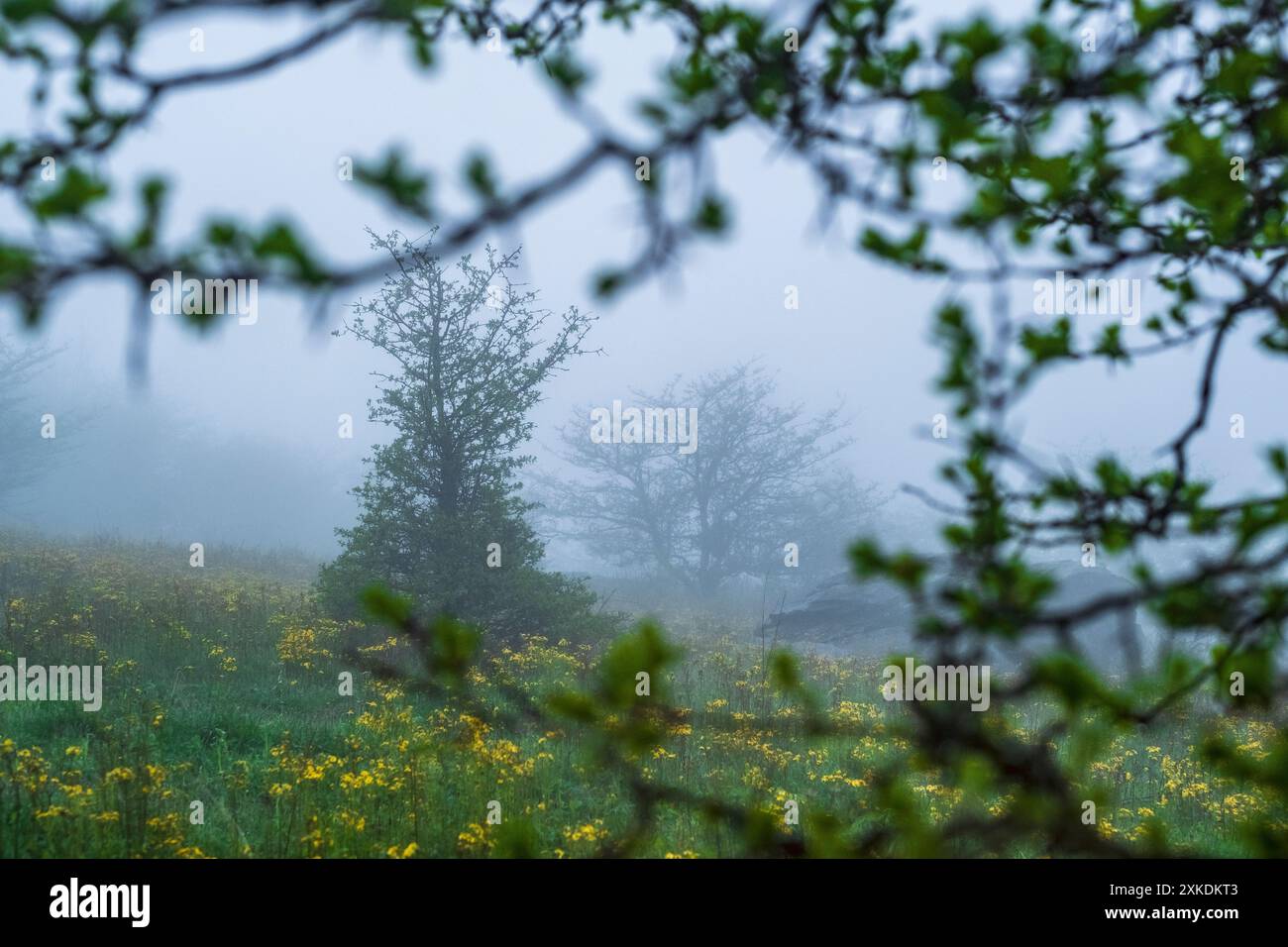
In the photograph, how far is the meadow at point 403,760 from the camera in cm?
410

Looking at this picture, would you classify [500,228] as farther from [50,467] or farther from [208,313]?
[50,467]

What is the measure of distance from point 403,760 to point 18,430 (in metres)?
37.8

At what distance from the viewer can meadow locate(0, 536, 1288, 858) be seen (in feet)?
13.5

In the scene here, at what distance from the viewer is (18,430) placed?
34500 mm

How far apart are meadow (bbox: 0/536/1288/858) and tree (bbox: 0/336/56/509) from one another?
2763 centimetres

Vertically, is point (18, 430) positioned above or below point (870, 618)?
above

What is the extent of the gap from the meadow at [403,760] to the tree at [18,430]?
27634mm

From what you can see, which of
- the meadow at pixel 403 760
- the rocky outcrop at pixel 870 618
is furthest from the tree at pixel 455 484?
the rocky outcrop at pixel 870 618

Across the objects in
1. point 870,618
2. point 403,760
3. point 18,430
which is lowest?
point 870,618

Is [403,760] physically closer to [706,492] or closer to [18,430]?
[706,492]

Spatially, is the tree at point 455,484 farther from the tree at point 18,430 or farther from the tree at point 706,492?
the tree at point 18,430

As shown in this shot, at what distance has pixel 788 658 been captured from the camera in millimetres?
1424

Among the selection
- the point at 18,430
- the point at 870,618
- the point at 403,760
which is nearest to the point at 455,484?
the point at 403,760
